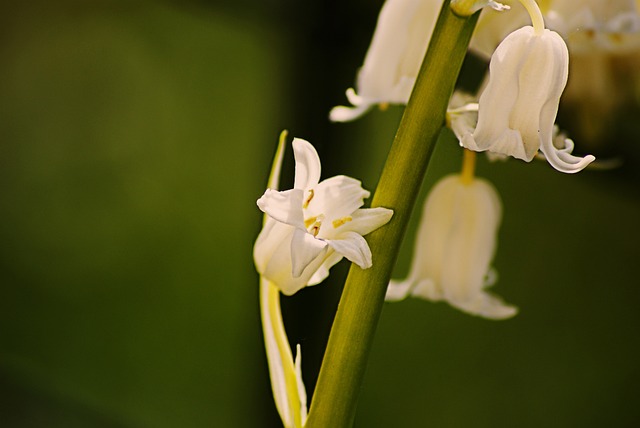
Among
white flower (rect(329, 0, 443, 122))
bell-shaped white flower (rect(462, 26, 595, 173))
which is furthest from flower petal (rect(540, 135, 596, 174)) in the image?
white flower (rect(329, 0, 443, 122))

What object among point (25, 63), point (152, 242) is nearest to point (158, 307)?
point (152, 242)

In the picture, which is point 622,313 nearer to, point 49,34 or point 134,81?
point 134,81

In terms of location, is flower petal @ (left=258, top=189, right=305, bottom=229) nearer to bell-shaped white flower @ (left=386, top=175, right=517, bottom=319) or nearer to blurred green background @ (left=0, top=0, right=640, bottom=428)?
bell-shaped white flower @ (left=386, top=175, right=517, bottom=319)

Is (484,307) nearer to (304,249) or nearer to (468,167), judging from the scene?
(468,167)

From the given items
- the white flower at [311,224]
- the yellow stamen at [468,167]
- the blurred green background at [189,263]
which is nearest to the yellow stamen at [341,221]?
the white flower at [311,224]

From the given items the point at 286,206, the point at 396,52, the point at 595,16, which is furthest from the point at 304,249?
the point at 595,16
